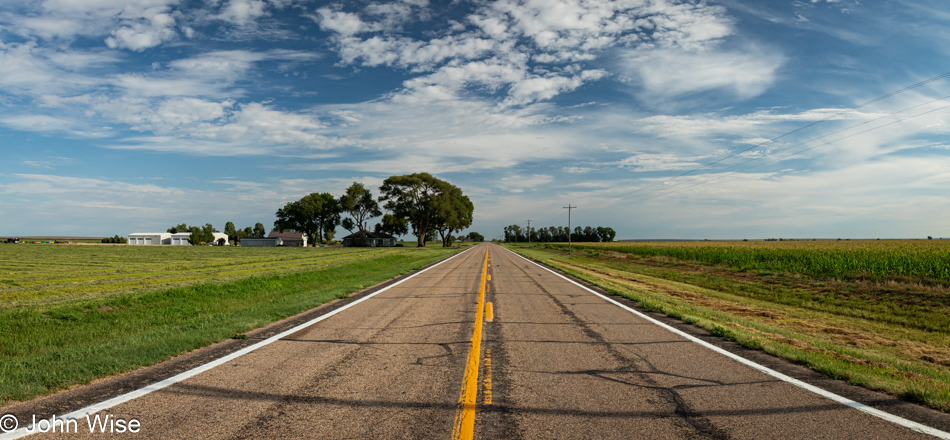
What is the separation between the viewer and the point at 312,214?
4562 inches

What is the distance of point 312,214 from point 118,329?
113 meters

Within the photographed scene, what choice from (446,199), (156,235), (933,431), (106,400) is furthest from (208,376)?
(156,235)

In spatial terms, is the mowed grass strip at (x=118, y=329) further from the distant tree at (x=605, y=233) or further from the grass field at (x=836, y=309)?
the distant tree at (x=605, y=233)

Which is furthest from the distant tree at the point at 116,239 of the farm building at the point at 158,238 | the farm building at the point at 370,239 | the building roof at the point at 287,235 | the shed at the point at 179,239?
A: the farm building at the point at 370,239

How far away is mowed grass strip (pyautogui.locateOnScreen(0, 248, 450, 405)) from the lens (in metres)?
5.28

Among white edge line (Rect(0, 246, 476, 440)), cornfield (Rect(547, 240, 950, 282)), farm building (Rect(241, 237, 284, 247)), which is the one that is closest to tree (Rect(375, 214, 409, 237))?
farm building (Rect(241, 237, 284, 247))

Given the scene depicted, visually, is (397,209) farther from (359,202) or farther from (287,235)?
(287,235)

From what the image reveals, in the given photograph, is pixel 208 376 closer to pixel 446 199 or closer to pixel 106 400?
pixel 106 400

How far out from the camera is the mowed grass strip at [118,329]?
5.28 meters

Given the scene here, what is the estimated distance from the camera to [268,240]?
12800 centimetres

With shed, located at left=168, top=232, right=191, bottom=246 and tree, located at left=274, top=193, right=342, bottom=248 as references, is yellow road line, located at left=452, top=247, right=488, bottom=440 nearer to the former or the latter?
tree, located at left=274, top=193, right=342, bottom=248

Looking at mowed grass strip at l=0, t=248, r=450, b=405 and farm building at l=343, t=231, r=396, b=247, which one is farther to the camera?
farm building at l=343, t=231, r=396, b=247

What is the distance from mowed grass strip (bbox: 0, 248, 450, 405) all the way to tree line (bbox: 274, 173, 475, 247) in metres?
75.0

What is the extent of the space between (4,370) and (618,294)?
1350 cm
